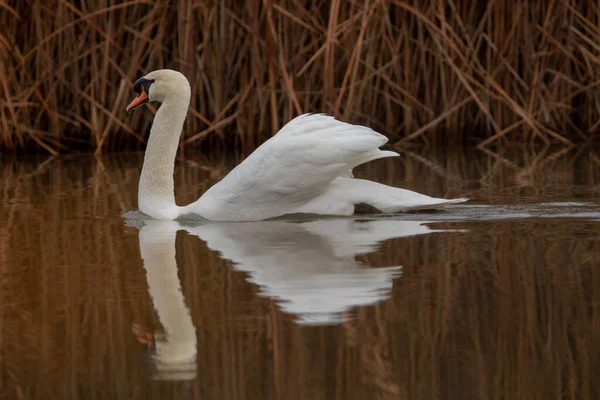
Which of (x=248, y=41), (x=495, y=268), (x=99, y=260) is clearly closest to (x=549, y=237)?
(x=495, y=268)

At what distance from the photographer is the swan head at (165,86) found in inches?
289

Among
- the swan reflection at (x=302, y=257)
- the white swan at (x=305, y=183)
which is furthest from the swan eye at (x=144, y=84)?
the swan reflection at (x=302, y=257)

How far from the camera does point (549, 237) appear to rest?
5.88 m

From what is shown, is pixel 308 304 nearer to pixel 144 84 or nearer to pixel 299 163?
pixel 299 163

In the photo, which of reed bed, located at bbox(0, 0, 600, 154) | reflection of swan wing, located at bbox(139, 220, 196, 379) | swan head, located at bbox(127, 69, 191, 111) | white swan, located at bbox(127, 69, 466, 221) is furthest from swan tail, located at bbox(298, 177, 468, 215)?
reed bed, located at bbox(0, 0, 600, 154)

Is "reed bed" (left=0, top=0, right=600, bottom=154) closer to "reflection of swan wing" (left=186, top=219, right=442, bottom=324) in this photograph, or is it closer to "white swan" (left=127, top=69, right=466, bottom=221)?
"white swan" (left=127, top=69, right=466, bottom=221)

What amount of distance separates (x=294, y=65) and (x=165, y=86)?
3338mm

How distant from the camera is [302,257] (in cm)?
544

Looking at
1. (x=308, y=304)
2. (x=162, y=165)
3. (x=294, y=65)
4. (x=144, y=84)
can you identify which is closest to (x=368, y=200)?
(x=162, y=165)

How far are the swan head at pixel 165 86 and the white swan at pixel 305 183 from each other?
2.20ft

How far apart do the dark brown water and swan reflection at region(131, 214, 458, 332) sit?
13 mm

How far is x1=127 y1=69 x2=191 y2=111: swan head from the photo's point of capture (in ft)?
24.0

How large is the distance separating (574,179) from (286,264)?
138 inches

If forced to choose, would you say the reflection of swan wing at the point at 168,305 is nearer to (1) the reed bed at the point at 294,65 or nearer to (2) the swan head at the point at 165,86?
(2) the swan head at the point at 165,86
